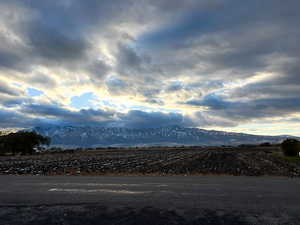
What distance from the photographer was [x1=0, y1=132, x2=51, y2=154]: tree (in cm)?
9398

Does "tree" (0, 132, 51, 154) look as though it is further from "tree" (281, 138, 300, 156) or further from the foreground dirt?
"tree" (281, 138, 300, 156)

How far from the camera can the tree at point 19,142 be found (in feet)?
308

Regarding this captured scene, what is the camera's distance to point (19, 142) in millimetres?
94750

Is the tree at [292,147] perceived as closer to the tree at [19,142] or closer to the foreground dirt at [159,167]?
the foreground dirt at [159,167]

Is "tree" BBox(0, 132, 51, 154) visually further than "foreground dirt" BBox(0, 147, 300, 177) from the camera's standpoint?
Yes

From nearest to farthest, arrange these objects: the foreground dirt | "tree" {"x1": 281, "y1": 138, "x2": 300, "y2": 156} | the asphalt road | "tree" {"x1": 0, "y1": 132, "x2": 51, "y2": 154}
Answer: the asphalt road
the foreground dirt
"tree" {"x1": 281, "y1": 138, "x2": 300, "y2": 156}
"tree" {"x1": 0, "y1": 132, "x2": 51, "y2": 154}

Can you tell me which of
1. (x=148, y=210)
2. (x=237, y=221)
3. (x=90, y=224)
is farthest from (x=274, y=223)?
(x=90, y=224)

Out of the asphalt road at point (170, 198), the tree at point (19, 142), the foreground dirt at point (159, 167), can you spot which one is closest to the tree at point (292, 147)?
the foreground dirt at point (159, 167)

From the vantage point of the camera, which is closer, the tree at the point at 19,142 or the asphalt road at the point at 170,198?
the asphalt road at the point at 170,198

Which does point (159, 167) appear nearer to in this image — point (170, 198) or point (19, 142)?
point (170, 198)

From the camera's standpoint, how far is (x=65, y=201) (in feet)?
31.1

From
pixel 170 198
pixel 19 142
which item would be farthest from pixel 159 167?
pixel 19 142

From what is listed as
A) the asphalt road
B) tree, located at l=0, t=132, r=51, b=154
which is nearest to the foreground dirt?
the asphalt road

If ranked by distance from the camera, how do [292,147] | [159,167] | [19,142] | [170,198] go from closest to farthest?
[170,198]
[159,167]
[292,147]
[19,142]
